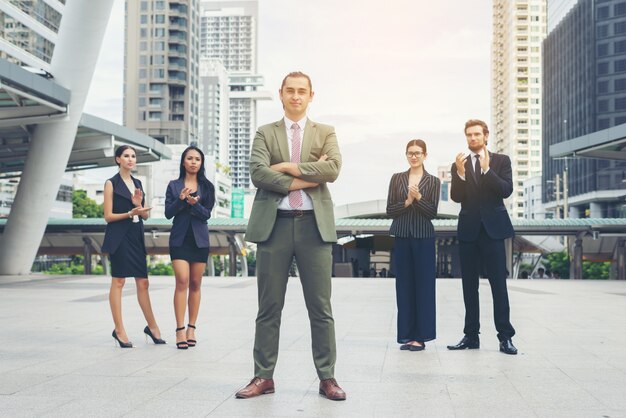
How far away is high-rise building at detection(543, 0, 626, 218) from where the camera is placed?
272ft

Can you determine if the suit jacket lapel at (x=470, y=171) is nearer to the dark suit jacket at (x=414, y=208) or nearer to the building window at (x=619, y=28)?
the dark suit jacket at (x=414, y=208)

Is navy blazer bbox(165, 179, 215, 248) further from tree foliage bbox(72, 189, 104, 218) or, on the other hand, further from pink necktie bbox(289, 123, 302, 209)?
tree foliage bbox(72, 189, 104, 218)

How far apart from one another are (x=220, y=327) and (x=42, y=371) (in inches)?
145

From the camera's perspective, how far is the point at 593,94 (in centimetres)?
8731

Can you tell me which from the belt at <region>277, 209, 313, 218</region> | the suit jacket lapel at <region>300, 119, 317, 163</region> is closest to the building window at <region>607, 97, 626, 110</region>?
the suit jacket lapel at <region>300, 119, 317, 163</region>

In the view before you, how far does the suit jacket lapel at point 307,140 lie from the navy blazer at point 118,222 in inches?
115

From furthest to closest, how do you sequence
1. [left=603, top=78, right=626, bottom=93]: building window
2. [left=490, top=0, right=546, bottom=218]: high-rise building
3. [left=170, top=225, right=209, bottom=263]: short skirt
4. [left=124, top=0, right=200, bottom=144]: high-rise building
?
1. [left=490, top=0, right=546, bottom=218]: high-rise building
2. [left=124, top=0, right=200, bottom=144]: high-rise building
3. [left=603, top=78, right=626, bottom=93]: building window
4. [left=170, top=225, right=209, bottom=263]: short skirt

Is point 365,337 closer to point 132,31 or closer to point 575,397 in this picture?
point 575,397

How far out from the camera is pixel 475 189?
24.8 ft

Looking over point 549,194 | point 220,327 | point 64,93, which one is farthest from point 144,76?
point 220,327

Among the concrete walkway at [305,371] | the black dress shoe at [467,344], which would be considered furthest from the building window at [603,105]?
the black dress shoe at [467,344]

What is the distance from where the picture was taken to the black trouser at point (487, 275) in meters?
7.39

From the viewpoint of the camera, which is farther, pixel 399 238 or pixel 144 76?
pixel 144 76

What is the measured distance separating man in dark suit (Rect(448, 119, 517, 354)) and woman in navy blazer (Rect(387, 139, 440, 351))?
30 centimetres
